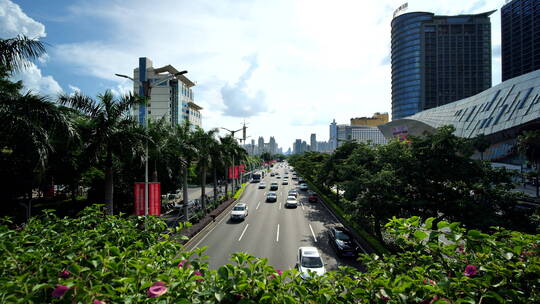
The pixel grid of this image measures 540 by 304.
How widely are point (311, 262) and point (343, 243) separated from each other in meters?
3.82

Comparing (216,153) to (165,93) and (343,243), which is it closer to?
(343,243)

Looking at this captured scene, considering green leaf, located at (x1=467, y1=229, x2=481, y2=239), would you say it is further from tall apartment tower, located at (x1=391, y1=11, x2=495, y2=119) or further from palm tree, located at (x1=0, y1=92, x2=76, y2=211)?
tall apartment tower, located at (x1=391, y1=11, x2=495, y2=119)

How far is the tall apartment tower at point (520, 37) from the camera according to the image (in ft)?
358

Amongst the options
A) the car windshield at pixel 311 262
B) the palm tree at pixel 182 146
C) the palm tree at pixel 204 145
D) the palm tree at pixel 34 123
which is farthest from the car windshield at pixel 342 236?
the palm tree at pixel 34 123

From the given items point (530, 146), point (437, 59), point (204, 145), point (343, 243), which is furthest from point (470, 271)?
point (437, 59)

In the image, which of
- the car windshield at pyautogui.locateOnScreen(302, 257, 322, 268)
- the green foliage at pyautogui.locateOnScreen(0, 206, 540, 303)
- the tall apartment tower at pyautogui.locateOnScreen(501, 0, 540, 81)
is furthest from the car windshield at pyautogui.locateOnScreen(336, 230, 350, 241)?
the tall apartment tower at pyautogui.locateOnScreen(501, 0, 540, 81)

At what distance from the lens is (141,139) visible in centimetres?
1267

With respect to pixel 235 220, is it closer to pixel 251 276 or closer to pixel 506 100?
pixel 251 276

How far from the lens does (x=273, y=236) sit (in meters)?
18.8

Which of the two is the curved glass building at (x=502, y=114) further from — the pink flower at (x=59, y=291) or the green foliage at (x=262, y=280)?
the pink flower at (x=59, y=291)

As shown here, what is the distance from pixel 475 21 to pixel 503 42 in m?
21.6

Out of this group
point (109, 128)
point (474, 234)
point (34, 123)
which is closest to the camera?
point (474, 234)

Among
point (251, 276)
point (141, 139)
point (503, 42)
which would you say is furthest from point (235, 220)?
point (503, 42)

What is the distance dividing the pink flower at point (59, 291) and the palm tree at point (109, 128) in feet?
35.8
